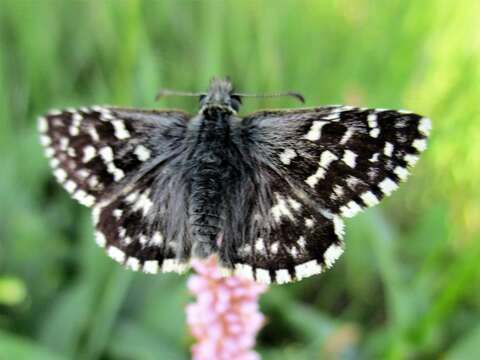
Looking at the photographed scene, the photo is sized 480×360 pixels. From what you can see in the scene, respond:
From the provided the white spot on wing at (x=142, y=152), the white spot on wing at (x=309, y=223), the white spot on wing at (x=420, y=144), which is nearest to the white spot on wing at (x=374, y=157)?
the white spot on wing at (x=420, y=144)

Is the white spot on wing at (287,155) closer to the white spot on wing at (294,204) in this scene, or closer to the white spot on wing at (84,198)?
the white spot on wing at (294,204)

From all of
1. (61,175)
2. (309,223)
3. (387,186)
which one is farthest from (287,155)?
(61,175)

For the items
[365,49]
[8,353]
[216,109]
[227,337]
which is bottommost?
[8,353]

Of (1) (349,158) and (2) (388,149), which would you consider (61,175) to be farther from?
(2) (388,149)

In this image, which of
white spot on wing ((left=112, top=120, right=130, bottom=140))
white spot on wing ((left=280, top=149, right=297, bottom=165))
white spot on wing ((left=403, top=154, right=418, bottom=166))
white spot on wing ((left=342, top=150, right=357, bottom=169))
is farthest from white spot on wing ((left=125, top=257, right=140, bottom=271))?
white spot on wing ((left=403, top=154, right=418, bottom=166))

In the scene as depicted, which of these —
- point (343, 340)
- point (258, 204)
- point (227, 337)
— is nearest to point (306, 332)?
point (343, 340)

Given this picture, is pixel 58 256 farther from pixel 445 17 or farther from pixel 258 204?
pixel 445 17
